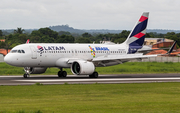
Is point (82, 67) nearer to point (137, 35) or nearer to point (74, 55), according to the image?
point (74, 55)

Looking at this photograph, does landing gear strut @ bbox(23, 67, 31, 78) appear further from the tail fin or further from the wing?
the tail fin

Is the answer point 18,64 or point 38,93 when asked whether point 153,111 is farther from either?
point 18,64

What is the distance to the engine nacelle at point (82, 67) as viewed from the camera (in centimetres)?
4266

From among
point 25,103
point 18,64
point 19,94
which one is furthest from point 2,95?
point 18,64

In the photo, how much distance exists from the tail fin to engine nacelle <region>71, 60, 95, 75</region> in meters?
10.4

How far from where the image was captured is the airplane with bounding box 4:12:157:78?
42.3 metres

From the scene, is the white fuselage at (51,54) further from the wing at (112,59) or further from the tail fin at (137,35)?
the tail fin at (137,35)

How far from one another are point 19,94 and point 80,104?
21.8 feet

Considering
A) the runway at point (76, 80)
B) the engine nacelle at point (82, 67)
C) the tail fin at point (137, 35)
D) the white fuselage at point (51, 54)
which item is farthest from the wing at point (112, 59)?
the tail fin at point (137, 35)

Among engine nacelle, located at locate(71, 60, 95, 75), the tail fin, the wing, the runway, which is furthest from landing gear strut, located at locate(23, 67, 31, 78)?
the tail fin

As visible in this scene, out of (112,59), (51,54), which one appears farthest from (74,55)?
(112,59)

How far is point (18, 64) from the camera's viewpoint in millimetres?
41594

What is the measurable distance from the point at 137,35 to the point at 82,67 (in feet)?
43.1

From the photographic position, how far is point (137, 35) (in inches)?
2061
